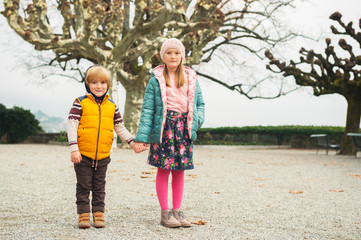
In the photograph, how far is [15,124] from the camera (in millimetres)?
21453

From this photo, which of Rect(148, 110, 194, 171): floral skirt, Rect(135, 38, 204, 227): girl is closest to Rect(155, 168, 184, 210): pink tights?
Rect(135, 38, 204, 227): girl

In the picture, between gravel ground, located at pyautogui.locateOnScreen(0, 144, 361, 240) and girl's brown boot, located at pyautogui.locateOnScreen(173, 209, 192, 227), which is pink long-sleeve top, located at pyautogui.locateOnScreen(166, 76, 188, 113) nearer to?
girl's brown boot, located at pyautogui.locateOnScreen(173, 209, 192, 227)

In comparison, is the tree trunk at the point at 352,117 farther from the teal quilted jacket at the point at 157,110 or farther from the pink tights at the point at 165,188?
the pink tights at the point at 165,188

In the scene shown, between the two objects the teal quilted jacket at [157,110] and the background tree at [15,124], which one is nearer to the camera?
the teal quilted jacket at [157,110]

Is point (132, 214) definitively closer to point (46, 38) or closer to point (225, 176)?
point (225, 176)

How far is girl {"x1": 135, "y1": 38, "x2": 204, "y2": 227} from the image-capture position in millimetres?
3561

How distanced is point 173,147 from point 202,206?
4.78 ft

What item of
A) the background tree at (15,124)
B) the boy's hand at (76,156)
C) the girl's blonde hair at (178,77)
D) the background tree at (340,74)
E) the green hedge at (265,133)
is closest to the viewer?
the boy's hand at (76,156)

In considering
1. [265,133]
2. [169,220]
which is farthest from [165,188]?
[265,133]

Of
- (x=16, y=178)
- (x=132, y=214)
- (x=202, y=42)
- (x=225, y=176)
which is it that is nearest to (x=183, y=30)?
(x=202, y=42)

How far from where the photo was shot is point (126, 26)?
61.4ft

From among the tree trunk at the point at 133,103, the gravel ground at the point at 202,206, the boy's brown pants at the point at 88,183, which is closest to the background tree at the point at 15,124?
the tree trunk at the point at 133,103

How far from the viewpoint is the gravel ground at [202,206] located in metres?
3.44

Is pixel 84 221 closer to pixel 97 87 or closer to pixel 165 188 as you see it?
pixel 165 188
